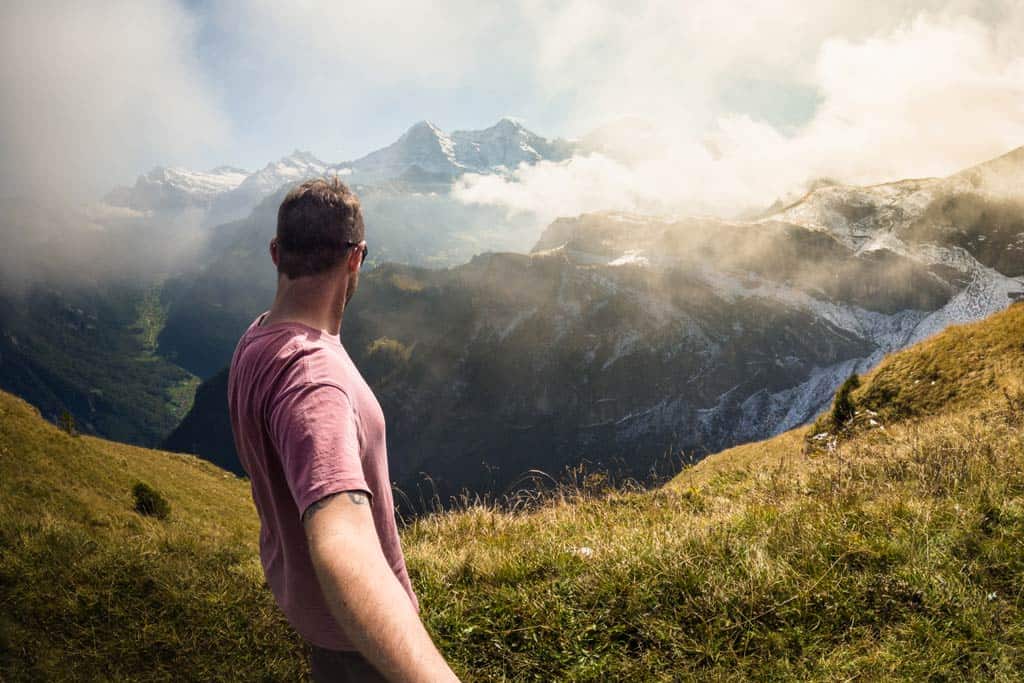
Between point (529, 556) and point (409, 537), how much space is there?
313 cm

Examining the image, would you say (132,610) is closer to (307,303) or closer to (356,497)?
(307,303)

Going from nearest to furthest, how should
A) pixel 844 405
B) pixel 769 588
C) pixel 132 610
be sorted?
1. pixel 769 588
2. pixel 132 610
3. pixel 844 405

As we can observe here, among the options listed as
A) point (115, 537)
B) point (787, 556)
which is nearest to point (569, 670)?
point (787, 556)

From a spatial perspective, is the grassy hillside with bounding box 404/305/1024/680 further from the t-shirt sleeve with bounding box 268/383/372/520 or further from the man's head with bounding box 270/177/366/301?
the man's head with bounding box 270/177/366/301

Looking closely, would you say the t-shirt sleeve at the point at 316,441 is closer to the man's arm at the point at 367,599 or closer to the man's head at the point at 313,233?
the man's arm at the point at 367,599

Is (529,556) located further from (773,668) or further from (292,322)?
(292,322)

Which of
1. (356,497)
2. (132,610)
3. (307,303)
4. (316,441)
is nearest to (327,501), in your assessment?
(356,497)

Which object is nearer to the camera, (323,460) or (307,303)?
(323,460)

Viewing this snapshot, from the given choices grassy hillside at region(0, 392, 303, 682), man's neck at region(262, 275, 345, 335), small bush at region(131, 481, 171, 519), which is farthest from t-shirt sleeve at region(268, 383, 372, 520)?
small bush at region(131, 481, 171, 519)

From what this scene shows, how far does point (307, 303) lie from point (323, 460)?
1.05m

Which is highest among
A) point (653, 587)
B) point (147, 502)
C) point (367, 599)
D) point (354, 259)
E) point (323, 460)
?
point (354, 259)

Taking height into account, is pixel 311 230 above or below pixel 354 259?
above

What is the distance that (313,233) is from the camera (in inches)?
106

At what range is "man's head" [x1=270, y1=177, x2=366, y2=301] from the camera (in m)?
2.69
